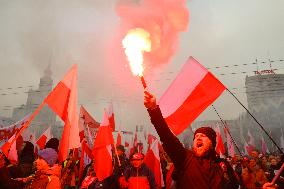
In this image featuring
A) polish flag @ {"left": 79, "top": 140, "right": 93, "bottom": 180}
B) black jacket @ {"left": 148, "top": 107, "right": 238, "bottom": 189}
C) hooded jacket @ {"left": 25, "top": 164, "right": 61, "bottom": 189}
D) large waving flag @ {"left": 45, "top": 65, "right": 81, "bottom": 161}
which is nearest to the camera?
black jacket @ {"left": 148, "top": 107, "right": 238, "bottom": 189}

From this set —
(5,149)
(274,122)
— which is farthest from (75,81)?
(274,122)

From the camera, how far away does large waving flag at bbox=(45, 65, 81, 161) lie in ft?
21.4

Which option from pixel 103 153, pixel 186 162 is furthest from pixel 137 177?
pixel 186 162

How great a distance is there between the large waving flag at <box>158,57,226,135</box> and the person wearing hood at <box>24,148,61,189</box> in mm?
2424

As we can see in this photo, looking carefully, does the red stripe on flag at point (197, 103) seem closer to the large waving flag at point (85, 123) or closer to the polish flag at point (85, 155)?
the polish flag at point (85, 155)

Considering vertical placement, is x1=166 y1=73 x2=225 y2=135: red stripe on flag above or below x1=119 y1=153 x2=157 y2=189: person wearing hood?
above

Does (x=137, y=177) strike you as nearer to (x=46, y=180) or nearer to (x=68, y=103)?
(x=68, y=103)

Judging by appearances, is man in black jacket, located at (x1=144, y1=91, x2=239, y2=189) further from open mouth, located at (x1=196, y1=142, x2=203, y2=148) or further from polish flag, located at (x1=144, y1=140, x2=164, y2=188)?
polish flag, located at (x1=144, y1=140, x2=164, y2=188)

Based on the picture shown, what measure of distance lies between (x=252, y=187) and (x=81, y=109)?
285 inches

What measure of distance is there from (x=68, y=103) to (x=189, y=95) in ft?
9.39

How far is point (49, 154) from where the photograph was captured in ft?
17.5

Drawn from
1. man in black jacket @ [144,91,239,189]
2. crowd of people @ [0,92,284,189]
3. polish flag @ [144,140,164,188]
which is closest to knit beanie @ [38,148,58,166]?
crowd of people @ [0,92,284,189]

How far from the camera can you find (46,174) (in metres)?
5.16

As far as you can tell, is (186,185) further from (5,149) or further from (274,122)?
(274,122)
